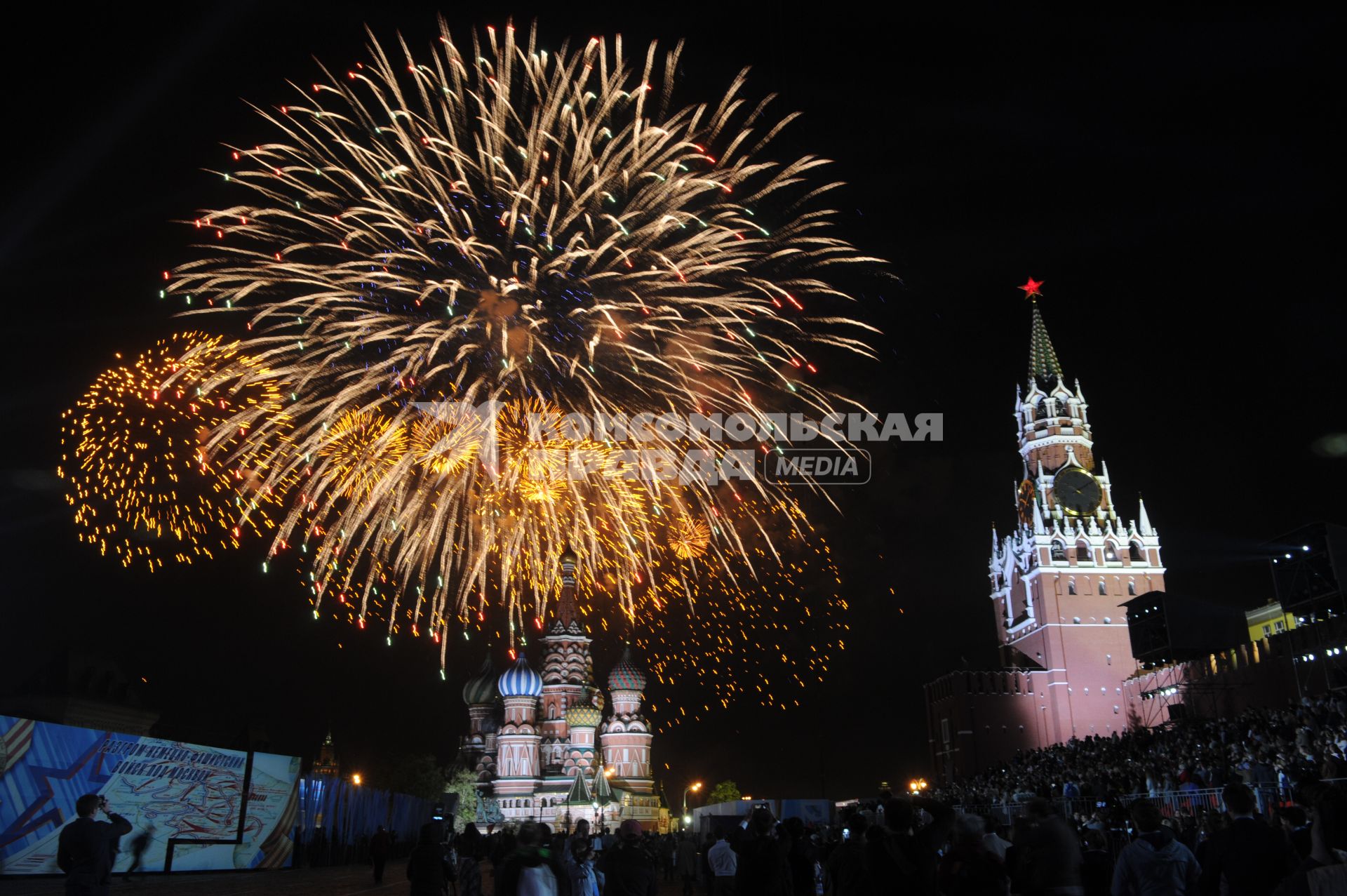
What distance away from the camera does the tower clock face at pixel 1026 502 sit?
85000 mm

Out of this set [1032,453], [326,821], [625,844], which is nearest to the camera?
[625,844]

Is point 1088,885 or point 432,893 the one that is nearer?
point 1088,885

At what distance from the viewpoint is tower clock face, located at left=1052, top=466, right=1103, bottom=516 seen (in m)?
83.7

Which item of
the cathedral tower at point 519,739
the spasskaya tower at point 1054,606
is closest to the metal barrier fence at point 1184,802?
the spasskaya tower at point 1054,606

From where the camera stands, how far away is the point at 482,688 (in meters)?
92.1

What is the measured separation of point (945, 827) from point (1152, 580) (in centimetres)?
8184

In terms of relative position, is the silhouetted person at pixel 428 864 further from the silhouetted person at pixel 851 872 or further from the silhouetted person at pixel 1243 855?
the silhouetted person at pixel 1243 855

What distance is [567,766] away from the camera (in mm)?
81125

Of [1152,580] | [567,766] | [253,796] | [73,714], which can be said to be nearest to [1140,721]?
[1152,580]

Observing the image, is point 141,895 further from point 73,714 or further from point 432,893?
point 73,714

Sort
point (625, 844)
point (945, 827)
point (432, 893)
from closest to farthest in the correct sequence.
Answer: point (945, 827) → point (625, 844) → point (432, 893)

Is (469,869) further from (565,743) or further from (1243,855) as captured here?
(565,743)

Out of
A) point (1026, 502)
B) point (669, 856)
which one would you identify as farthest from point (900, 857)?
point (1026, 502)

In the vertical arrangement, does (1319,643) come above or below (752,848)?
above
